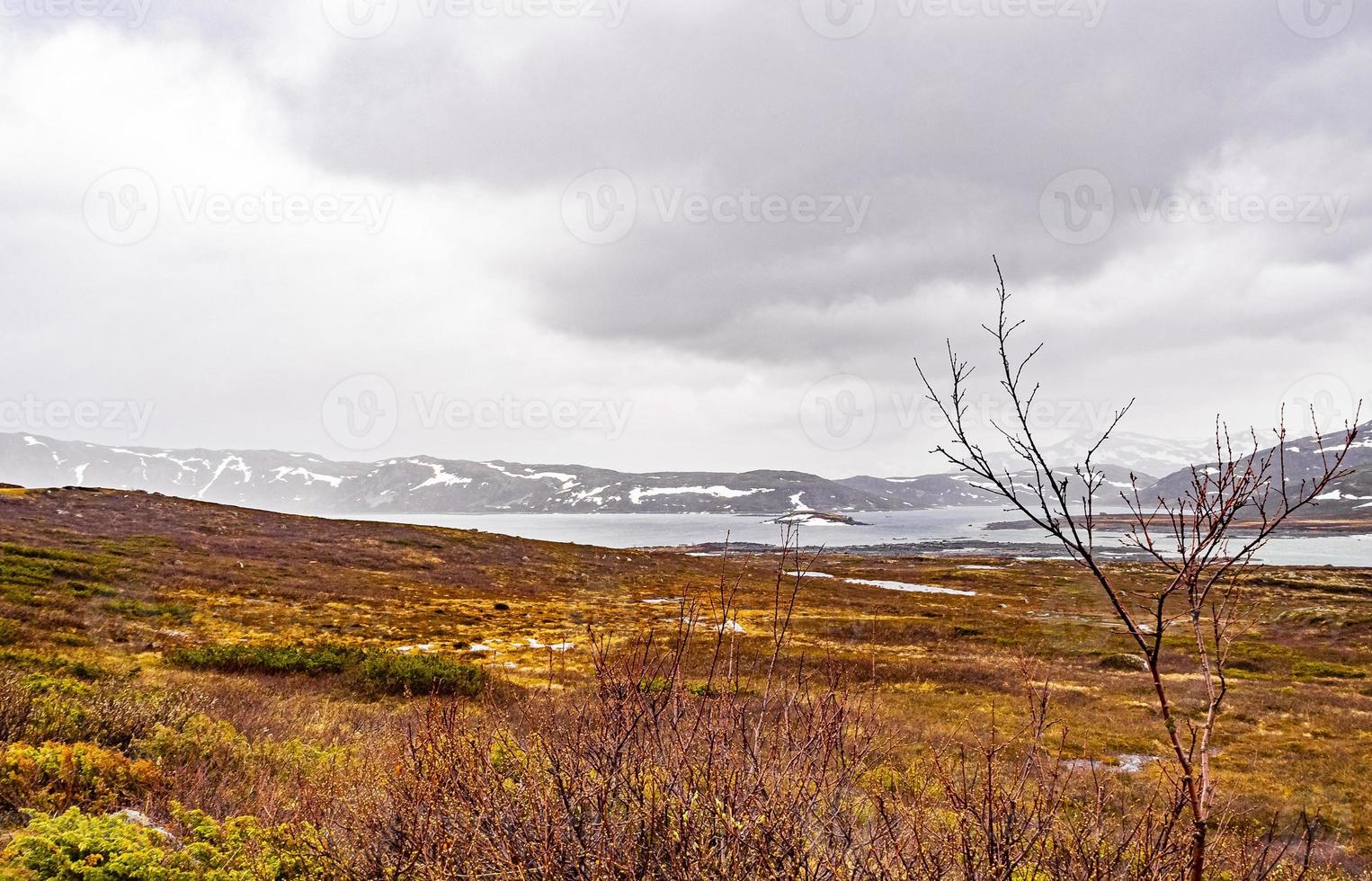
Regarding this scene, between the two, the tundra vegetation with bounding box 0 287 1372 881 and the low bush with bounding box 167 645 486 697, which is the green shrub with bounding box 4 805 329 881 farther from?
the low bush with bounding box 167 645 486 697

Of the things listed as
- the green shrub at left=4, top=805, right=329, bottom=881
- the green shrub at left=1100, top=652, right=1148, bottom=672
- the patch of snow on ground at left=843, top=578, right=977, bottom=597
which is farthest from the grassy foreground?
the patch of snow on ground at left=843, top=578, right=977, bottom=597

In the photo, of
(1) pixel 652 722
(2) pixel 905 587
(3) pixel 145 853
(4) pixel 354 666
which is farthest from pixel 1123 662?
(2) pixel 905 587

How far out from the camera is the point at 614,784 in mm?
3965

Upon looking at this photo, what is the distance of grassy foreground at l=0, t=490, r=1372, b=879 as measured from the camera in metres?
3.56

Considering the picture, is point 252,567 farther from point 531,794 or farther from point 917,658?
point 531,794

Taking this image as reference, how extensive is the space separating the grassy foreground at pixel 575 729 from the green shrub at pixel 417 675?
0.36 feet

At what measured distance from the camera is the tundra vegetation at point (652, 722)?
3.30 m

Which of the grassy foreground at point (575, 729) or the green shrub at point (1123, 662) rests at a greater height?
the grassy foreground at point (575, 729)

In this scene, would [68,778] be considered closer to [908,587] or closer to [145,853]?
[145,853]

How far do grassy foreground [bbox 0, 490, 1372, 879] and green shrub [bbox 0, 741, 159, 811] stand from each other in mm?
24

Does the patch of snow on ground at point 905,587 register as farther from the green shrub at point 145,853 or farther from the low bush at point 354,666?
the green shrub at point 145,853

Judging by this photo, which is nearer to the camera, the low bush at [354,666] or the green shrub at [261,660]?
the low bush at [354,666]

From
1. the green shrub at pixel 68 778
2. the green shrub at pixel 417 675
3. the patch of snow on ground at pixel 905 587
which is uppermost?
the green shrub at pixel 68 778

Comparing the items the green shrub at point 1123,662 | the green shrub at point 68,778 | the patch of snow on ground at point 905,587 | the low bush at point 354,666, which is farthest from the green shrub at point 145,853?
the patch of snow on ground at point 905,587
